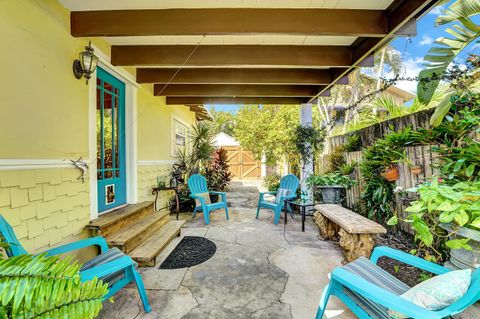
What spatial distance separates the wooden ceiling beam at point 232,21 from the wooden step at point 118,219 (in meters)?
2.15

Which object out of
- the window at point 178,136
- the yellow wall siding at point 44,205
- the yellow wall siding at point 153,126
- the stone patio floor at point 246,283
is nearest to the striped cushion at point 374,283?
the stone patio floor at point 246,283

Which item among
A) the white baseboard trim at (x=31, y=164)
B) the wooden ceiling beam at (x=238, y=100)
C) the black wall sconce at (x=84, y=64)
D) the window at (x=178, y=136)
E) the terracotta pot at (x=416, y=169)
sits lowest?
the terracotta pot at (x=416, y=169)

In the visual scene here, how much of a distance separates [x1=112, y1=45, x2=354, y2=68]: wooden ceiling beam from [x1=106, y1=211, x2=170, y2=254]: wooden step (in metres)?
2.25

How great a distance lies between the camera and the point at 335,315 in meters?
1.82

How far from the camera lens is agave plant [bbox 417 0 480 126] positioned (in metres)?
2.17

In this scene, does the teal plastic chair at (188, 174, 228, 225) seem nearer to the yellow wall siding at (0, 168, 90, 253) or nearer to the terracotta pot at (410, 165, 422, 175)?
the yellow wall siding at (0, 168, 90, 253)

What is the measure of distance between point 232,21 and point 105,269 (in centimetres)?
255

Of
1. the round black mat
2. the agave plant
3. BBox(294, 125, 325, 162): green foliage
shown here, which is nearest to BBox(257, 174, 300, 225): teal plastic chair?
BBox(294, 125, 325, 162): green foliage

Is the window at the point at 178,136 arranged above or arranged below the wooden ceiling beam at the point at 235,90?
below

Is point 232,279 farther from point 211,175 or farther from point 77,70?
point 211,175

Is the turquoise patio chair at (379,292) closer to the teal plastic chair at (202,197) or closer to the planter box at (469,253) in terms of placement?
the planter box at (469,253)

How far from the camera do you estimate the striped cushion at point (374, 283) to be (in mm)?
1402

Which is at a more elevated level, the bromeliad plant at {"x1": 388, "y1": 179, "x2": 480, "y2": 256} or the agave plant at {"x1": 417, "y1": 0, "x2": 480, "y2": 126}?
the agave plant at {"x1": 417, "y1": 0, "x2": 480, "y2": 126}

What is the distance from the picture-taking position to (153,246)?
276 centimetres
